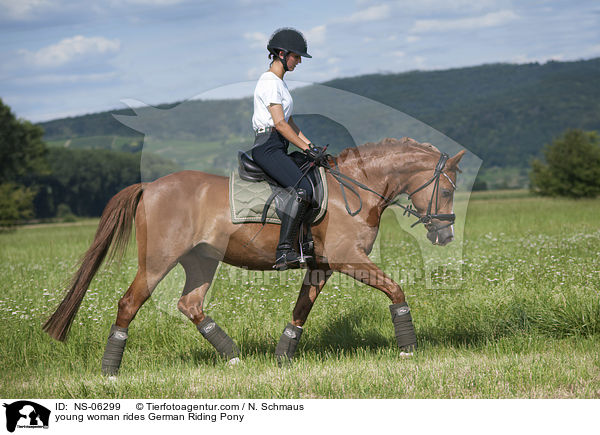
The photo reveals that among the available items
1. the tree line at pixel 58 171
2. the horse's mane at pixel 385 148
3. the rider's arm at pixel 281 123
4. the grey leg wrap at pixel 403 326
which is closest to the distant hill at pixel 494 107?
the tree line at pixel 58 171

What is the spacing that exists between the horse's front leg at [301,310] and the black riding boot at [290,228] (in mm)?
418

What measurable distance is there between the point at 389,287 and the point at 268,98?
236cm

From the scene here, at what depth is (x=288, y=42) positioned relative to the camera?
18.5 feet

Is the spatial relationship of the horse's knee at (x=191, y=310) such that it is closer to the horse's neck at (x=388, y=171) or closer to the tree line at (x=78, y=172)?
the horse's neck at (x=388, y=171)

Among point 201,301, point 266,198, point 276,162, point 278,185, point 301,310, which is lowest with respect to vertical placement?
point 301,310

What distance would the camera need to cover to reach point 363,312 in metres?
7.87

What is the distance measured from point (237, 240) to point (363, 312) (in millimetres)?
2702

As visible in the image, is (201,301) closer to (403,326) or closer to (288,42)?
(403,326)

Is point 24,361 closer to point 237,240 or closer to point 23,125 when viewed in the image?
point 237,240

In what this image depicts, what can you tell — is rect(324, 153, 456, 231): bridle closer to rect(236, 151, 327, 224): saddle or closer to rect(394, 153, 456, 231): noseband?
rect(394, 153, 456, 231): noseband

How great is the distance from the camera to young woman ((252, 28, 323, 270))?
18.4ft
